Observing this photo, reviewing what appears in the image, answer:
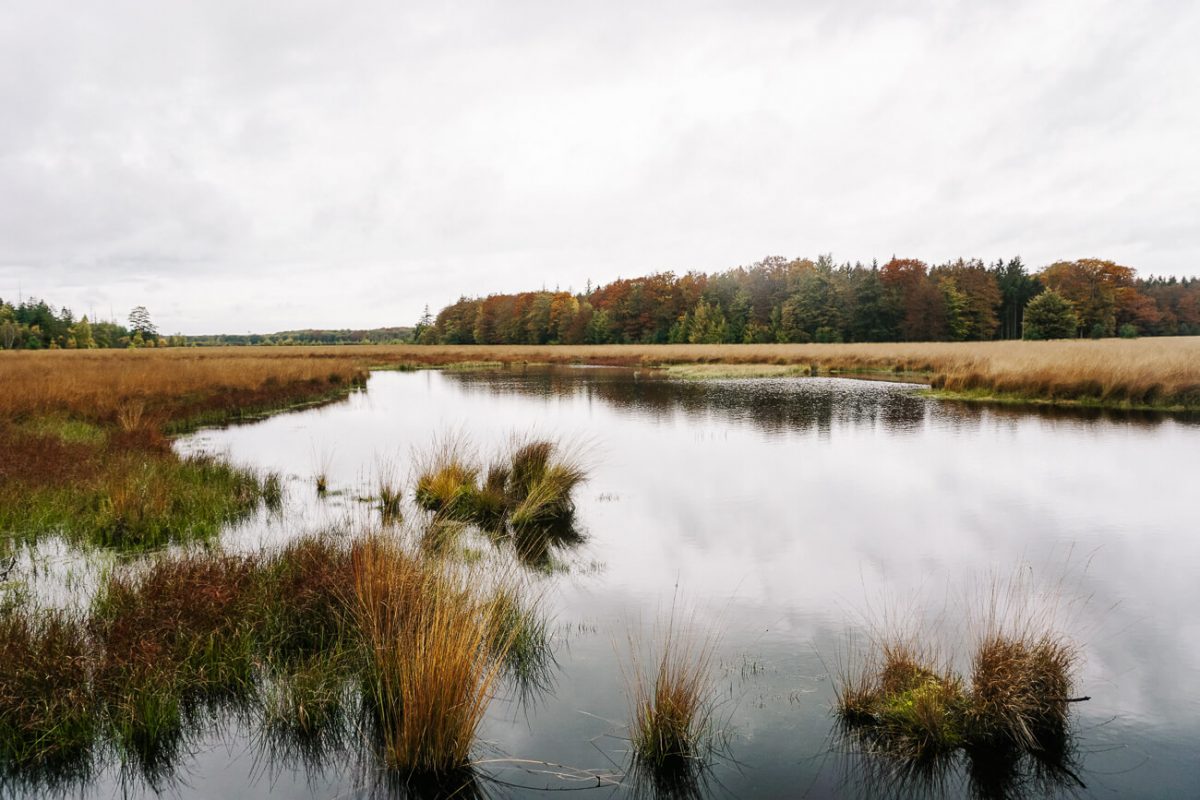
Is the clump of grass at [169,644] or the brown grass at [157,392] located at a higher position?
the brown grass at [157,392]

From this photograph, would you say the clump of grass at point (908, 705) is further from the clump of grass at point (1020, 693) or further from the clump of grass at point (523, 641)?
the clump of grass at point (523, 641)

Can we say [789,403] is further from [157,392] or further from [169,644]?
[169,644]

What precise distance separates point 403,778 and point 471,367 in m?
45.4

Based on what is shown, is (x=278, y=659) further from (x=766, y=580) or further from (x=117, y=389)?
(x=117, y=389)

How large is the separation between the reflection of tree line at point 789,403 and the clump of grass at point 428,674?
43.3 ft

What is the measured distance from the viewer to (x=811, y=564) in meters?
7.07

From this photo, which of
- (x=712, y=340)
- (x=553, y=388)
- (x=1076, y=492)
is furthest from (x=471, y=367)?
(x=1076, y=492)

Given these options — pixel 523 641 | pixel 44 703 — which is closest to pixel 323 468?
pixel 523 641

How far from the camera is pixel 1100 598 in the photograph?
6.01 m

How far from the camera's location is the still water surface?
12.3ft

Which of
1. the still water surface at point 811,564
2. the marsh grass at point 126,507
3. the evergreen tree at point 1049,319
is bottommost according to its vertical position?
the still water surface at point 811,564

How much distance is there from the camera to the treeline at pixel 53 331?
6969 cm

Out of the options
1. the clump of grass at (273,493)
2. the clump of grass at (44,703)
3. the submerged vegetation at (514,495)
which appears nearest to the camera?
the clump of grass at (44,703)

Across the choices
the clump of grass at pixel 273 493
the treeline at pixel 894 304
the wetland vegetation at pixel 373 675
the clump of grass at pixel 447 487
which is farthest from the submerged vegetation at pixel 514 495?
the treeline at pixel 894 304
